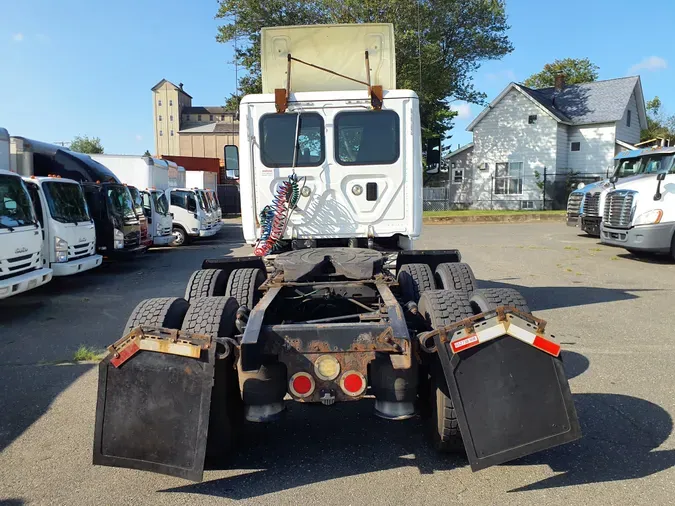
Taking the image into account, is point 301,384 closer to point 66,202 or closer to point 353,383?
point 353,383

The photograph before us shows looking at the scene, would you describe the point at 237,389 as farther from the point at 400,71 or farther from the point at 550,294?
the point at 400,71

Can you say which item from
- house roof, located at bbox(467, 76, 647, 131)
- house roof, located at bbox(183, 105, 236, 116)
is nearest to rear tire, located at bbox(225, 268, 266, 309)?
house roof, located at bbox(467, 76, 647, 131)

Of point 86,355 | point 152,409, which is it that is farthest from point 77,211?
point 152,409

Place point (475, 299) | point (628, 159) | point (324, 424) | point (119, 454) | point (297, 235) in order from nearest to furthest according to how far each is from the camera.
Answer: point (119, 454)
point (475, 299)
point (324, 424)
point (297, 235)
point (628, 159)

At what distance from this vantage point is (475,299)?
388cm

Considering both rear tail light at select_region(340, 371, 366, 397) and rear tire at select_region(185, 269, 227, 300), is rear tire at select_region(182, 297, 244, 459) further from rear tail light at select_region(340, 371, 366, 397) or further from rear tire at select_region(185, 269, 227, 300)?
rear tire at select_region(185, 269, 227, 300)

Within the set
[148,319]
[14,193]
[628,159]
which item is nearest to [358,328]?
[148,319]

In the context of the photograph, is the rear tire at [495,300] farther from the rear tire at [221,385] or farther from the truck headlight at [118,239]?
the truck headlight at [118,239]

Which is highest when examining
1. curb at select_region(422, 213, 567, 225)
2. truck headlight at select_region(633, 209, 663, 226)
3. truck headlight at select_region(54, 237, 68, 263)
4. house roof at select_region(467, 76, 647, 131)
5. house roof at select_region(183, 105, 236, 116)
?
house roof at select_region(183, 105, 236, 116)

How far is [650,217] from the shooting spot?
12.7 meters

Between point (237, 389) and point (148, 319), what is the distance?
73 centimetres

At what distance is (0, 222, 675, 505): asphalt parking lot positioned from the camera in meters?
3.35

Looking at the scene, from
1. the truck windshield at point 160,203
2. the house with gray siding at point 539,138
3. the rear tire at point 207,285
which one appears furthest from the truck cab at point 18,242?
the house with gray siding at point 539,138

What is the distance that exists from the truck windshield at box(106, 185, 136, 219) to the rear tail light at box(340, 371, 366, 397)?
1180cm
